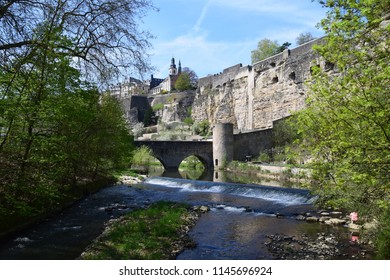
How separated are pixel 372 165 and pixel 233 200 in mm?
10289

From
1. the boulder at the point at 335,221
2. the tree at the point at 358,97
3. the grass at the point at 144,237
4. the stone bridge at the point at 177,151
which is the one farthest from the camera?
the stone bridge at the point at 177,151

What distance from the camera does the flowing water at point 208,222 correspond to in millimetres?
7957

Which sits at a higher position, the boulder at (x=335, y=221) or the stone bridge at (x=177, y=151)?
the stone bridge at (x=177, y=151)

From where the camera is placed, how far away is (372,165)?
510 centimetres

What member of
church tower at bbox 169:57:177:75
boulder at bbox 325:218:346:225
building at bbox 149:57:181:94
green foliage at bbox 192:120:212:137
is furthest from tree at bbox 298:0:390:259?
church tower at bbox 169:57:177:75

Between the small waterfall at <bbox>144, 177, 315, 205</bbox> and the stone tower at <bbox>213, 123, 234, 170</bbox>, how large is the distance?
35.2ft

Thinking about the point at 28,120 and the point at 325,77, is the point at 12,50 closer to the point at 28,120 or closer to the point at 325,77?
the point at 28,120

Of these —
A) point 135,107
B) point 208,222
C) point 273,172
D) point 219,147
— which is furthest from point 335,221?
point 135,107

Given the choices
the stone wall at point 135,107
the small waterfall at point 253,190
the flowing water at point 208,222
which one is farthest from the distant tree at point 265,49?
the flowing water at point 208,222

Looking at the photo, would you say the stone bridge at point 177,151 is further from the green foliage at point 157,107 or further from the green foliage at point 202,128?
the green foliage at point 157,107

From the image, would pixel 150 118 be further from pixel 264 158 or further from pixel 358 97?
pixel 358 97

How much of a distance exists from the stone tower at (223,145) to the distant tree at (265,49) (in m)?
24.1

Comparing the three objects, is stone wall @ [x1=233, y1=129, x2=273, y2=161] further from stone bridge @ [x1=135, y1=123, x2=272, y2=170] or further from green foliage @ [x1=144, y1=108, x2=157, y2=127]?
green foliage @ [x1=144, y1=108, x2=157, y2=127]

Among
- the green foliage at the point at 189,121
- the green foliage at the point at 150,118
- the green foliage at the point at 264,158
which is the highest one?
the green foliage at the point at 150,118
